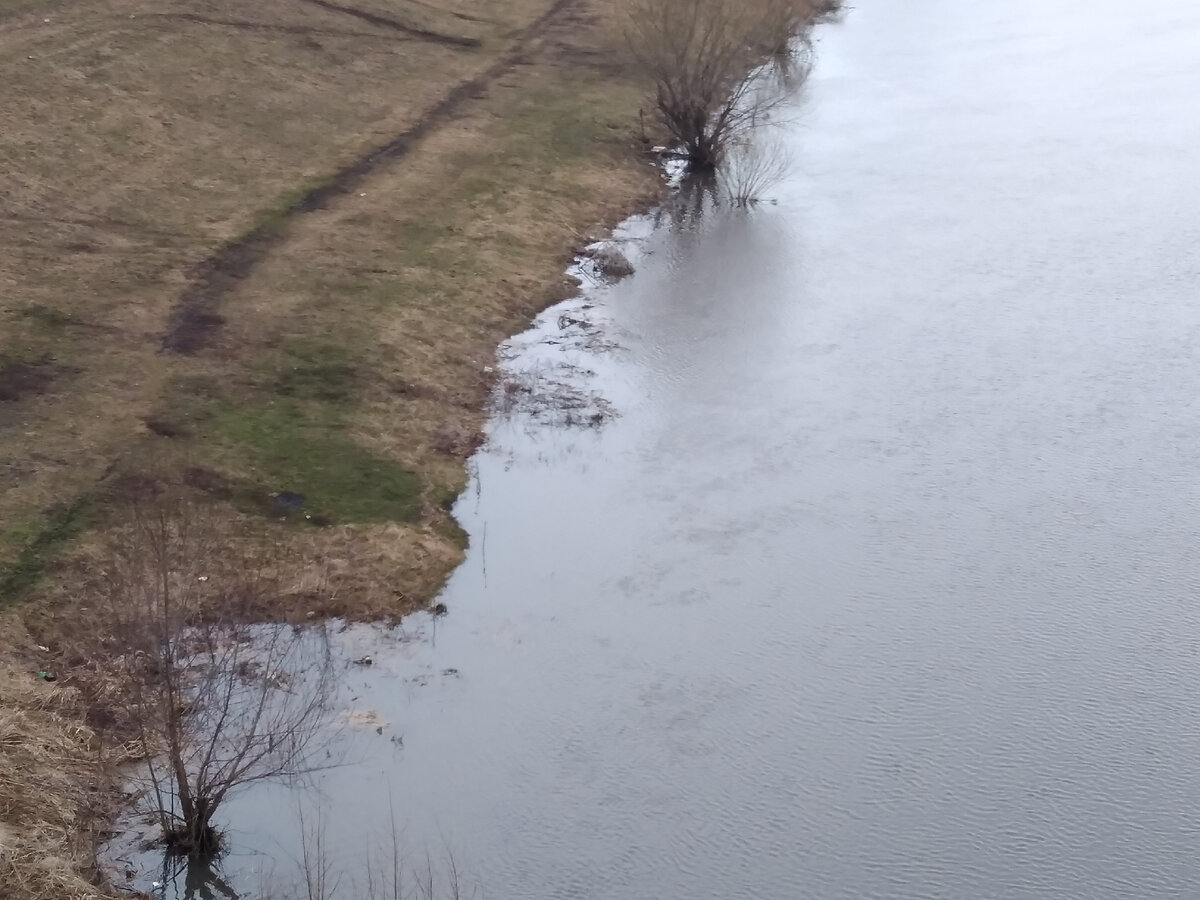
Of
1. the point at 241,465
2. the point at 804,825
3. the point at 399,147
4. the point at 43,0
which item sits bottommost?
the point at 804,825

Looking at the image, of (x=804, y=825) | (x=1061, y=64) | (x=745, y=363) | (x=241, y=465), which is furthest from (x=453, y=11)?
(x=804, y=825)

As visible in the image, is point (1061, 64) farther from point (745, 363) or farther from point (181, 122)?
point (181, 122)

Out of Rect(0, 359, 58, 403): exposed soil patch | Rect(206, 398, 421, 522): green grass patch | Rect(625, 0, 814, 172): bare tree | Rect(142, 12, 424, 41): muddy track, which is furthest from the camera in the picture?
Rect(142, 12, 424, 41): muddy track

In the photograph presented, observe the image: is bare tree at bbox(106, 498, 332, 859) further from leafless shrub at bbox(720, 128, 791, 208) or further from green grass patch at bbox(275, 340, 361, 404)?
leafless shrub at bbox(720, 128, 791, 208)

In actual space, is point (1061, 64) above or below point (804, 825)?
above

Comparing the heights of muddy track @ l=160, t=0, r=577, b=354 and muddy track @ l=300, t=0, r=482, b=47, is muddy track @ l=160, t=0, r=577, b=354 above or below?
below

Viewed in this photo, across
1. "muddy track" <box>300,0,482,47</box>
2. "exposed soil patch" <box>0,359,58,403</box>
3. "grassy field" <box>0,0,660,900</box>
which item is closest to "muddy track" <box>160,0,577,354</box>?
"grassy field" <box>0,0,660,900</box>
